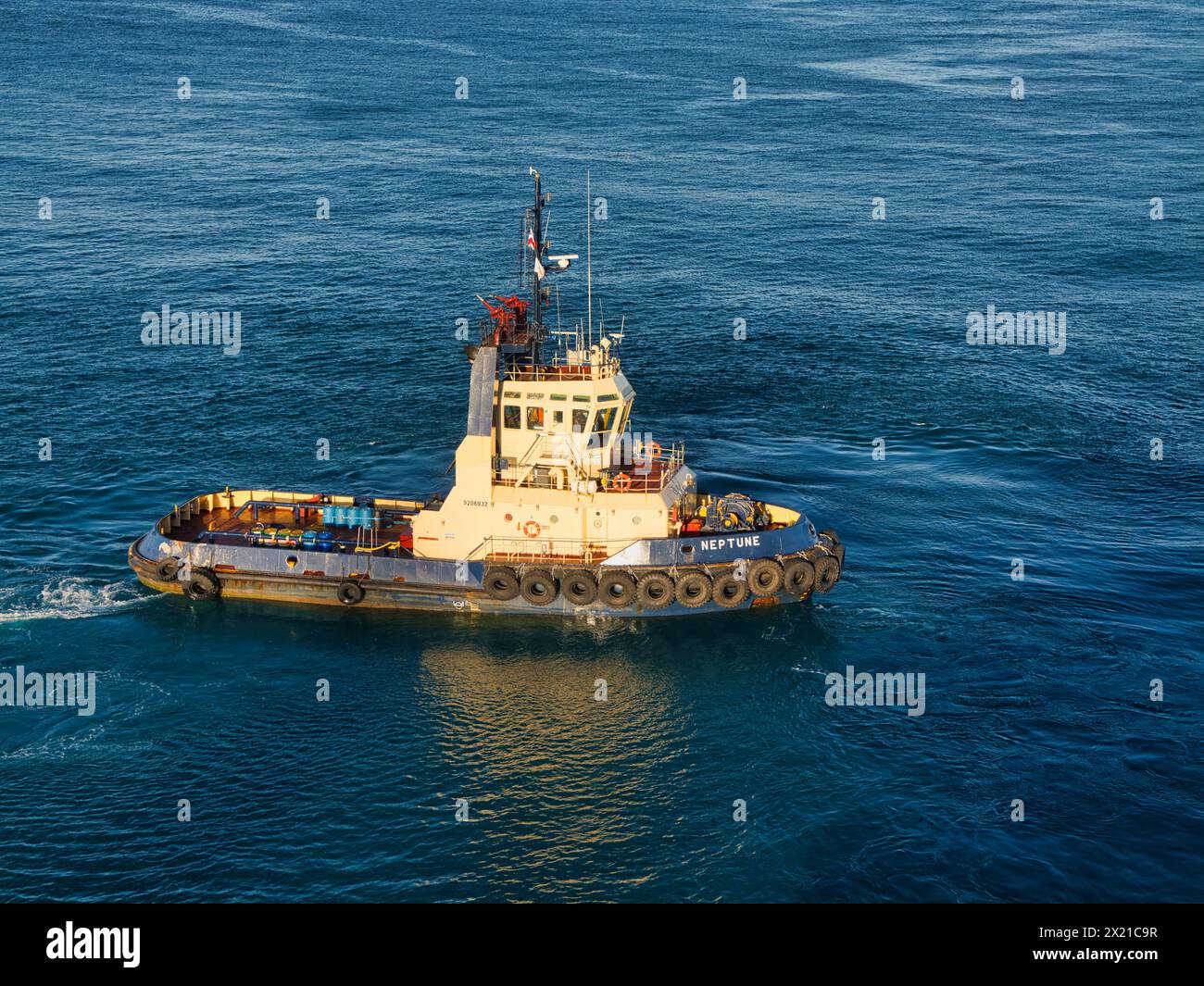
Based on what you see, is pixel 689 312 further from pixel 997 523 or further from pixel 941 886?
pixel 941 886

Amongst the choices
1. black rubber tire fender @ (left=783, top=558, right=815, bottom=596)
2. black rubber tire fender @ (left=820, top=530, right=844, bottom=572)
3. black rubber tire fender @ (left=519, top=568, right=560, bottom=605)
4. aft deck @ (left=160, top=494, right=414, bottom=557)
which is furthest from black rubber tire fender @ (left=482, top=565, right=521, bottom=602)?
black rubber tire fender @ (left=820, top=530, right=844, bottom=572)

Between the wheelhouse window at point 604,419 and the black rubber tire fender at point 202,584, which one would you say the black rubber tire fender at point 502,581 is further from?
the black rubber tire fender at point 202,584

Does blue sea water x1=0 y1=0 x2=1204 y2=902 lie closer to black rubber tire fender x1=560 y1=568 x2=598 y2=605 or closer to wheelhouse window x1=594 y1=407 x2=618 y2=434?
black rubber tire fender x1=560 y1=568 x2=598 y2=605

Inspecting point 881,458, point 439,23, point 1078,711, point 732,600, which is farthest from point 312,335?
point 439,23

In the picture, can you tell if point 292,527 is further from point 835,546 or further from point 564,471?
point 835,546

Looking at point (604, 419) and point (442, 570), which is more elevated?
point (604, 419)

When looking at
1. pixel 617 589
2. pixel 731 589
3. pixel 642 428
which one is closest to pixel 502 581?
pixel 617 589
